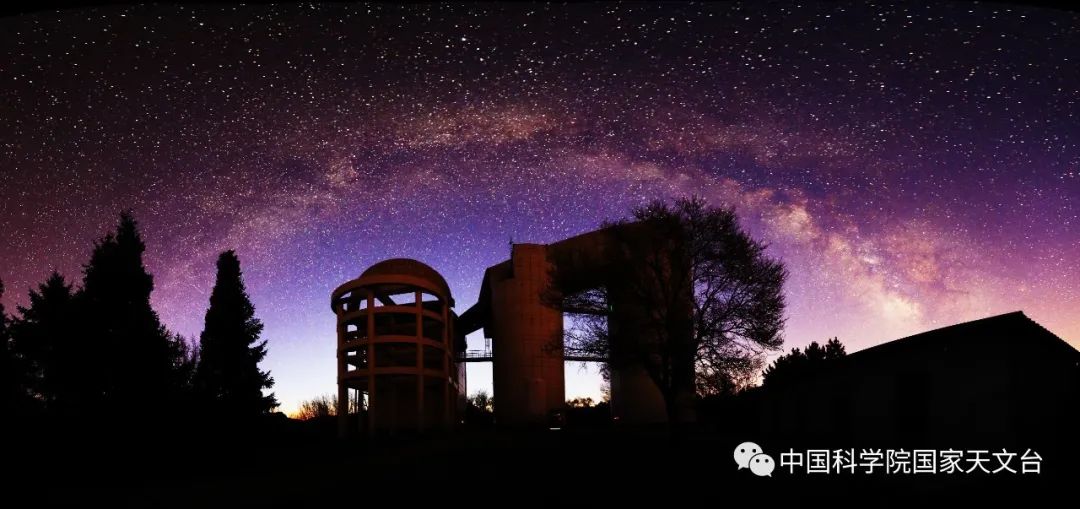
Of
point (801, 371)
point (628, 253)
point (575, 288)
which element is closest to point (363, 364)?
point (575, 288)

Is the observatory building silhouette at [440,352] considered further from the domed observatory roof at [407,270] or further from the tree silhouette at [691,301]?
the tree silhouette at [691,301]

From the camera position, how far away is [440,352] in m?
57.8

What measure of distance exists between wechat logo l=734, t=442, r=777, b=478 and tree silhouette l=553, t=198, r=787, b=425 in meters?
12.6

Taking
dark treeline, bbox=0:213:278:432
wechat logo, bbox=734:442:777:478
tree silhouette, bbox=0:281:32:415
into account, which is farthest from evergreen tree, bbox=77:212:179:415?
wechat logo, bbox=734:442:777:478

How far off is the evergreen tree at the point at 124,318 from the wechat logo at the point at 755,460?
89.0 feet

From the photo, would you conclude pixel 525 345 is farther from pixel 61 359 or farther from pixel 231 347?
pixel 61 359

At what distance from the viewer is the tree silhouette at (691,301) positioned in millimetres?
28688

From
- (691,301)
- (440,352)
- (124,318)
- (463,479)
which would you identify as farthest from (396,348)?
(463,479)

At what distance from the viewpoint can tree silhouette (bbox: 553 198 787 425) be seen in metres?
28.7

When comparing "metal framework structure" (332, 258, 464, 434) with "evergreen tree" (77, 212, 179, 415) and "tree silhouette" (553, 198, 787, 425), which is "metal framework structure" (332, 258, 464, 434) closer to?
"evergreen tree" (77, 212, 179, 415)

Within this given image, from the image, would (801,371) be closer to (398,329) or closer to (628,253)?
(628,253)

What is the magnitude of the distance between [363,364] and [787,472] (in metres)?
47.1

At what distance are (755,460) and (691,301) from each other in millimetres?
15543

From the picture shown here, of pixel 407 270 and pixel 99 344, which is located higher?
pixel 407 270
